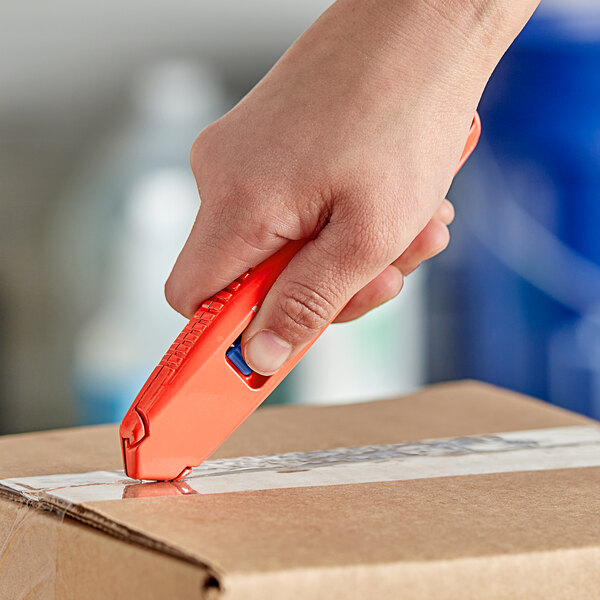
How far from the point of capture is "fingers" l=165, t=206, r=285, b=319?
1.58ft

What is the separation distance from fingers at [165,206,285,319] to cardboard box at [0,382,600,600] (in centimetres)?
12

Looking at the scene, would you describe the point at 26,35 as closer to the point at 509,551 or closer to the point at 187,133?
the point at 187,133

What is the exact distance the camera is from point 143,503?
15.9 inches

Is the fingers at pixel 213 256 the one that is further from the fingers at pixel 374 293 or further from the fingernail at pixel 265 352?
the fingers at pixel 374 293

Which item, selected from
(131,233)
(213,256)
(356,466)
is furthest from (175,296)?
(131,233)

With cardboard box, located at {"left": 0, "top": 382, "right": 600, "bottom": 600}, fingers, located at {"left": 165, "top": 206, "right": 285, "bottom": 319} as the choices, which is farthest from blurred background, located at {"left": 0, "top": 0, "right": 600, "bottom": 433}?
fingers, located at {"left": 165, "top": 206, "right": 285, "bottom": 319}

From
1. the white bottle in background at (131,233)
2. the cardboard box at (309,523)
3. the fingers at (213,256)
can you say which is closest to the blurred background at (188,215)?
the white bottle in background at (131,233)

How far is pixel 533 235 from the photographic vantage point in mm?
1994

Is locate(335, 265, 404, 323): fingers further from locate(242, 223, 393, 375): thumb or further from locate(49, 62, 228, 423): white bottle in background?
locate(49, 62, 228, 423): white bottle in background

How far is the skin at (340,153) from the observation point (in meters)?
0.46

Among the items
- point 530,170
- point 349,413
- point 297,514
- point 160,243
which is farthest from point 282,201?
point 530,170

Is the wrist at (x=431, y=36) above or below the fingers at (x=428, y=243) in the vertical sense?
above

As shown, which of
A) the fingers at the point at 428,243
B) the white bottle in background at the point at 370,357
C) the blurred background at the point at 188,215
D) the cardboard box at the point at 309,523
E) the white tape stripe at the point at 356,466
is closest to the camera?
the cardboard box at the point at 309,523

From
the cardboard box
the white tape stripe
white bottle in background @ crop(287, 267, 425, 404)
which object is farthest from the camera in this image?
white bottle in background @ crop(287, 267, 425, 404)
